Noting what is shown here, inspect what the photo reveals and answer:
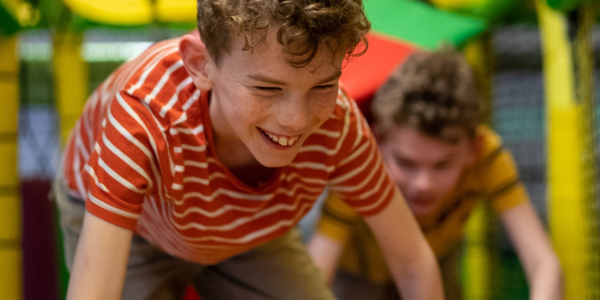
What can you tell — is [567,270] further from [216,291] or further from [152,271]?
[152,271]

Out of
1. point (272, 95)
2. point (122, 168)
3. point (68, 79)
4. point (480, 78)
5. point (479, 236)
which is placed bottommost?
point (479, 236)

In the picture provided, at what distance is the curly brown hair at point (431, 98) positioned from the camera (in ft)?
3.88

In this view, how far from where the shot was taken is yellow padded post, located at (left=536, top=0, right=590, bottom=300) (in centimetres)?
123

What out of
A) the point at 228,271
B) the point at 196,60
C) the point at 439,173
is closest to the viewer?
the point at 196,60

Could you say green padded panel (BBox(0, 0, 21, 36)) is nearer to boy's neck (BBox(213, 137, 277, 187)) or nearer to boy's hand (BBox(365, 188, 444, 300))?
boy's neck (BBox(213, 137, 277, 187))

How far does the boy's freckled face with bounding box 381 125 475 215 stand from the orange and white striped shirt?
1.16 ft

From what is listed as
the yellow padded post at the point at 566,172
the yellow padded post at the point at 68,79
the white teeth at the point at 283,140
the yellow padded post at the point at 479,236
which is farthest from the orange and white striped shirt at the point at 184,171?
the yellow padded post at the point at 479,236

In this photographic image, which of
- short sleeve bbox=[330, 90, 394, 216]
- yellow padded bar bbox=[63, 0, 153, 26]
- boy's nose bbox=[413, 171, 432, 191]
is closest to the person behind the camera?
short sleeve bbox=[330, 90, 394, 216]

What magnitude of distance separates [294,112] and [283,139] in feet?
0.18

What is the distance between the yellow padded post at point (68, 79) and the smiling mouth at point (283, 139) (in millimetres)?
1009

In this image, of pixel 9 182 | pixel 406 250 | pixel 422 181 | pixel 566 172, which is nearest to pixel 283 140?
pixel 406 250

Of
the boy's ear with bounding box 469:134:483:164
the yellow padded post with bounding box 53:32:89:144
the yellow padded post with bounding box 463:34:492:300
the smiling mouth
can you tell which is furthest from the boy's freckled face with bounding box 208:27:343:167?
the yellow padded post with bounding box 463:34:492:300

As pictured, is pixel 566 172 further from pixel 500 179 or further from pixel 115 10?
pixel 115 10

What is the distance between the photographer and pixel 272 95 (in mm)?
625
